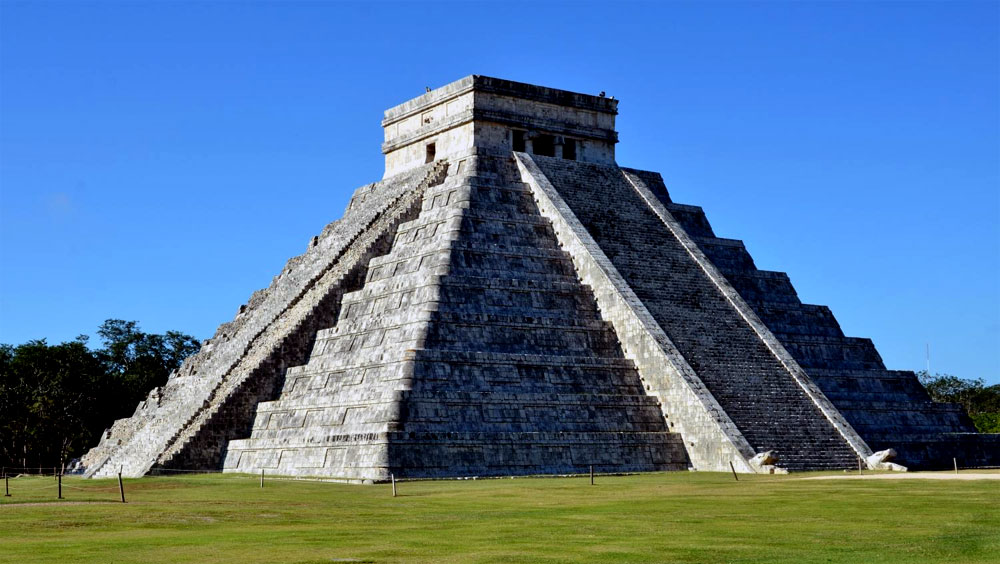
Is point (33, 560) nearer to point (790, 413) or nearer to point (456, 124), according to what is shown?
point (790, 413)

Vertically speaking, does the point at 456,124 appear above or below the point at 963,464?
above

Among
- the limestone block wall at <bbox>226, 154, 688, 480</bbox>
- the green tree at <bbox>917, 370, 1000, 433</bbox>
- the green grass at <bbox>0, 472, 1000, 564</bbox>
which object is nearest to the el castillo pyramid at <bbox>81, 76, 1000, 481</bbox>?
the limestone block wall at <bbox>226, 154, 688, 480</bbox>

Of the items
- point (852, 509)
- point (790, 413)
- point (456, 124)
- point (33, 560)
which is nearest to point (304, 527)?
point (33, 560)

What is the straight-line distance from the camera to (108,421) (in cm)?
5616

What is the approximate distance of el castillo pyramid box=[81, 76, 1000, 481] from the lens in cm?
3216

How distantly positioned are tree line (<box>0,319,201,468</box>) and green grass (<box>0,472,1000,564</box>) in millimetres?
26512

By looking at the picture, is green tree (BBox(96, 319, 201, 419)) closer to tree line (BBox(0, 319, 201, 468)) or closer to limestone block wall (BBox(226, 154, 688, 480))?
tree line (BBox(0, 319, 201, 468))

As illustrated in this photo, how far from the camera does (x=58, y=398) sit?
54.4 metres

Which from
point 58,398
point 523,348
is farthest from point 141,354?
point 523,348

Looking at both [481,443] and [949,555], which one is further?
[481,443]

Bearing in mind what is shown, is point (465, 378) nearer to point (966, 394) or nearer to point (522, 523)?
point (522, 523)

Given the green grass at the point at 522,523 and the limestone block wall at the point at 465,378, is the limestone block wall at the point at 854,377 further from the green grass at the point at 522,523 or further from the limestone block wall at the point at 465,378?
the green grass at the point at 522,523

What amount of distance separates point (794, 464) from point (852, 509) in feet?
38.9

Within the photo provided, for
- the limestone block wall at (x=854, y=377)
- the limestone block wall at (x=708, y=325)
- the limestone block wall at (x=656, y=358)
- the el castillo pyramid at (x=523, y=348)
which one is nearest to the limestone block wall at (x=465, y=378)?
the el castillo pyramid at (x=523, y=348)
